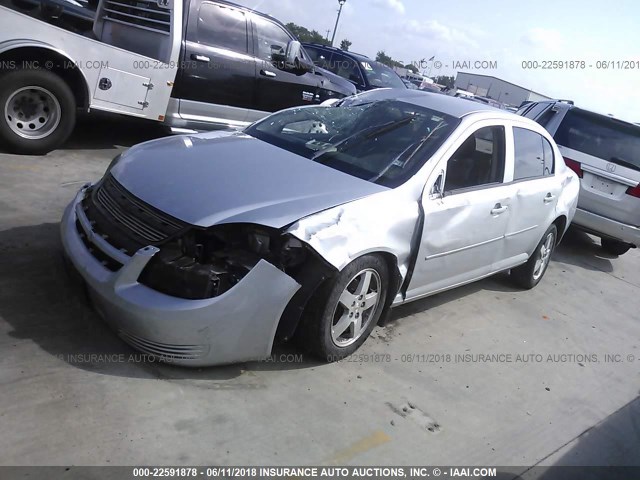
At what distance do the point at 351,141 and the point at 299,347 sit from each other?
153 cm

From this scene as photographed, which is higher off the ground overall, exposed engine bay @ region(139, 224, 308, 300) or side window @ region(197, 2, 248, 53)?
side window @ region(197, 2, 248, 53)

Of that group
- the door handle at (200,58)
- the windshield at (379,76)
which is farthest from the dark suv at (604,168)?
the windshield at (379,76)

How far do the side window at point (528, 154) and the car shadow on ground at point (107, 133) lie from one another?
4.27 meters

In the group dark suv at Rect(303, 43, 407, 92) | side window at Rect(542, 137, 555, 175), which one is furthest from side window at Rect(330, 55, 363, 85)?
side window at Rect(542, 137, 555, 175)

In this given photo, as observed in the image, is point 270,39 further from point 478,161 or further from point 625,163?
point 625,163

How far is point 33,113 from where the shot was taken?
6.04 m

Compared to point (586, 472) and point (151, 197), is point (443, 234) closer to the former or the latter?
point (586, 472)

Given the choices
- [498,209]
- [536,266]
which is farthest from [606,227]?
[498,209]

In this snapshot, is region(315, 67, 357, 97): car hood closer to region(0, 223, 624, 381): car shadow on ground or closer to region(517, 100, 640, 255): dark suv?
region(517, 100, 640, 255): dark suv

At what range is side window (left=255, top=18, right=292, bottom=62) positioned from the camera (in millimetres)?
7812

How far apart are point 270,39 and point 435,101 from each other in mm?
3975

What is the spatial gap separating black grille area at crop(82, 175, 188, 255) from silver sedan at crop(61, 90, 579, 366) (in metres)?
0.01

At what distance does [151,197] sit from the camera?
329 cm

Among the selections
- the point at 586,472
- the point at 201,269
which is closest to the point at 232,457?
the point at 201,269
